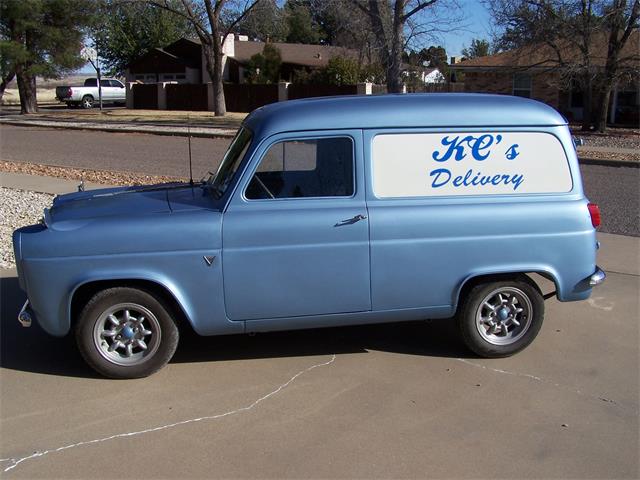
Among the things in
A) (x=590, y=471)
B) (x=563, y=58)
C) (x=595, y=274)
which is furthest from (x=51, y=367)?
(x=563, y=58)

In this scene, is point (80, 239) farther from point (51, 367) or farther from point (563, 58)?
point (563, 58)

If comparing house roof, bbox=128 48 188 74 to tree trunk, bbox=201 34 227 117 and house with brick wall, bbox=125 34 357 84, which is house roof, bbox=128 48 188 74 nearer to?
house with brick wall, bbox=125 34 357 84

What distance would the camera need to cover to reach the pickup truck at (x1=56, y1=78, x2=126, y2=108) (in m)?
45.7

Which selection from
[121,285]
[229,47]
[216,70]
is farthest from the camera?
[229,47]

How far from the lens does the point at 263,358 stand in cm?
519

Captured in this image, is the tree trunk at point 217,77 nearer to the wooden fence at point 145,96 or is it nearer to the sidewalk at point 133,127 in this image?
the sidewalk at point 133,127

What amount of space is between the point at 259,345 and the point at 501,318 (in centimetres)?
182

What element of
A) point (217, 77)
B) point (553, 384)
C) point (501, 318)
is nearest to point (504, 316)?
point (501, 318)

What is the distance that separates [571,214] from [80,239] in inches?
130

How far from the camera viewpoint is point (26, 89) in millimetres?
38219

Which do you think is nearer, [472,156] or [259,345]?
[472,156]

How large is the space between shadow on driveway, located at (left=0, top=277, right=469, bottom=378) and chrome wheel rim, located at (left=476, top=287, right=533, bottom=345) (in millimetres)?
294

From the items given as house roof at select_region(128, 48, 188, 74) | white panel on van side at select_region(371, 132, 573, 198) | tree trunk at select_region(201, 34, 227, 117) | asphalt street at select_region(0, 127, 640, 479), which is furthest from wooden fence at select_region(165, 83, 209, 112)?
white panel on van side at select_region(371, 132, 573, 198)

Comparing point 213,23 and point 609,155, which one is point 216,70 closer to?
point 213,23
